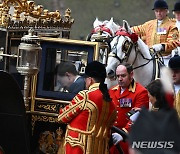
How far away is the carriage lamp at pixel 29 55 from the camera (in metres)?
7.93

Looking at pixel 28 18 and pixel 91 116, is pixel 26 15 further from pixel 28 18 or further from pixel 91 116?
pixel 91 116

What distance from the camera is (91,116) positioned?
7.45 meters

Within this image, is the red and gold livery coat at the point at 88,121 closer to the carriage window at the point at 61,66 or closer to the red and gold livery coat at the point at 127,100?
the red and gold livery coat at the point at 127,100

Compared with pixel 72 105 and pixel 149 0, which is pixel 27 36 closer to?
pixel 72 105

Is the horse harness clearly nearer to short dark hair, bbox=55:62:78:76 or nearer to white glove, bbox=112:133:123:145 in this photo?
short dark hair, bbox=55:62:78:76

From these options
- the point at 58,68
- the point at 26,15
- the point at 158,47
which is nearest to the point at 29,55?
the point at 58,68

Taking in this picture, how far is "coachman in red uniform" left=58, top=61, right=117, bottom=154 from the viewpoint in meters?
7.44

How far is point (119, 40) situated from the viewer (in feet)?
33.9

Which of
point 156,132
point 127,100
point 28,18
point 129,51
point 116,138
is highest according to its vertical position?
point 28,18

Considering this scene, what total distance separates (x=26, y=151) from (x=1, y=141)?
244mm

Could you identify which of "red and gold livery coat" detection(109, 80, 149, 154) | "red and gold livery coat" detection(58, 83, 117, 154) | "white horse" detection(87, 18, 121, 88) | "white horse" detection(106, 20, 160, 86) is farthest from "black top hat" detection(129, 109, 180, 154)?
"white horse" detection(106, 20, 160, 86)

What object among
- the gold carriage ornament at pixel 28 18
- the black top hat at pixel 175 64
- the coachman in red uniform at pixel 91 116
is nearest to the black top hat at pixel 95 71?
the coachman in red uniform at pixel 91 116

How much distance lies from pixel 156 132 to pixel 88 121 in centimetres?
257

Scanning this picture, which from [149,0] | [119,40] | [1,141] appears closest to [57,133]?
[1,141]
